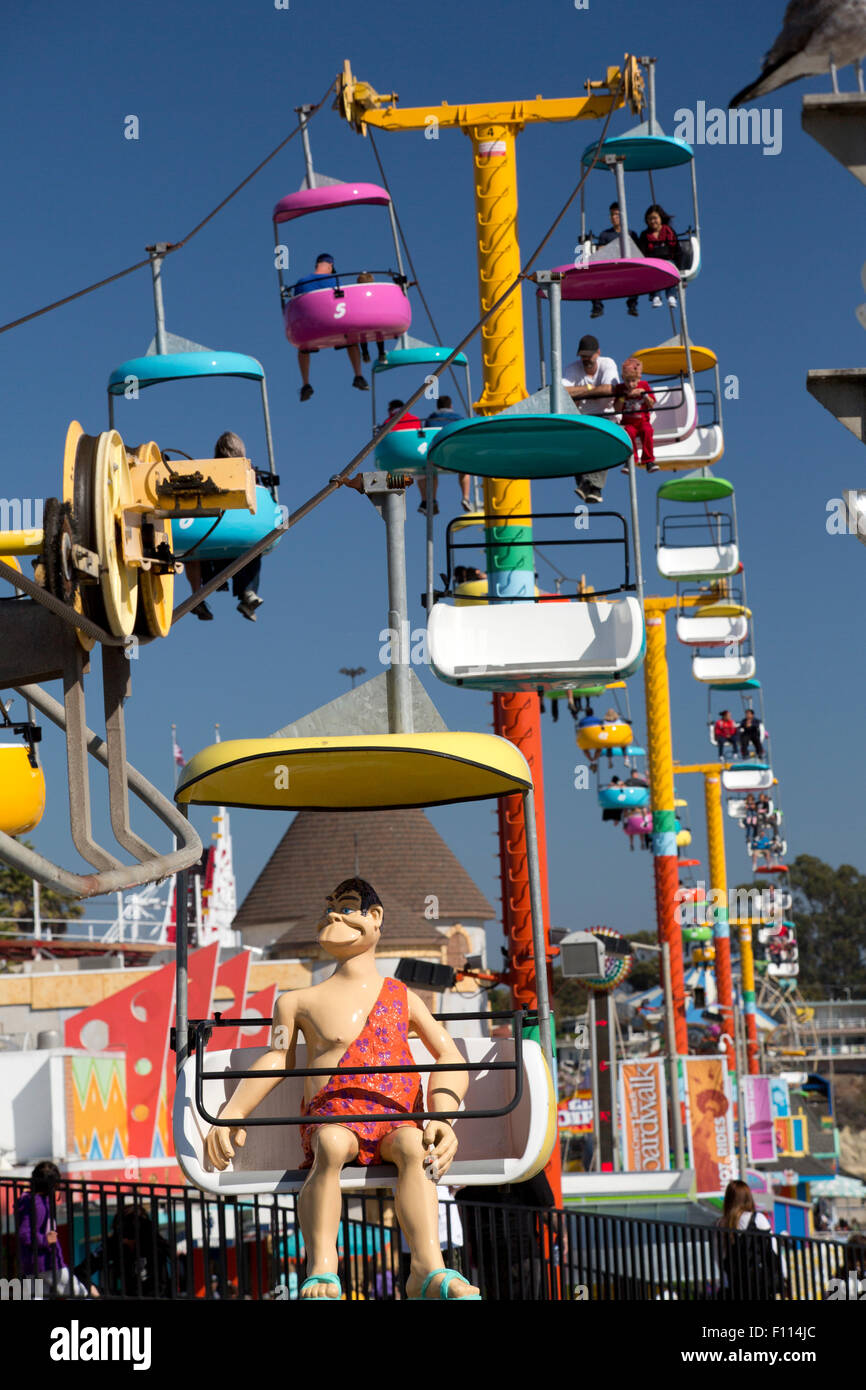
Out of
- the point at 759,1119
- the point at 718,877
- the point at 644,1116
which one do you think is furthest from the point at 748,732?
the point at 644,1116

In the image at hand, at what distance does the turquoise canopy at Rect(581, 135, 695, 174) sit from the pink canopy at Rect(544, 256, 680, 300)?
0.89 metres

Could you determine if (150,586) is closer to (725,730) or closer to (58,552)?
(58,552)

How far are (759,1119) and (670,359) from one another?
15244 millimetres

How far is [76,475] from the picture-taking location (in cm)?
568

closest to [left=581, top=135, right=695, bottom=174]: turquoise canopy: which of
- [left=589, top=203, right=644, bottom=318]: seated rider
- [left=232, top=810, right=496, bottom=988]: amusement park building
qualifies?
[left=589, top=203, right=644, bottom=318]: seated rider

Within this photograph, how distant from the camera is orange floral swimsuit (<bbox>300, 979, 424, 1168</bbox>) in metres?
5.52

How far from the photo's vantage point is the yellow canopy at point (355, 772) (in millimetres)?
5504

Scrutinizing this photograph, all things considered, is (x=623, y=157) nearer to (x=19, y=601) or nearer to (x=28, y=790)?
(x=28, y=790)

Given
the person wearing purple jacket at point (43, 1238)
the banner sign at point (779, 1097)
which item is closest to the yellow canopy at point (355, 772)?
the person wearing purple jacket at point (43, 1238)

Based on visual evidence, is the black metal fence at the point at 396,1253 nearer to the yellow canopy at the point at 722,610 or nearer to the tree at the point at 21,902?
the yellow canopy at the point at 722,610

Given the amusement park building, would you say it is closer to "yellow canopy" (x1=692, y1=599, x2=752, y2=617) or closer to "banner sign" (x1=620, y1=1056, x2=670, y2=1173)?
"yellow canopy" (x1=692, y1=599, x2=752, y2=617)

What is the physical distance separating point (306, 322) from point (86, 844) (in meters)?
7.43

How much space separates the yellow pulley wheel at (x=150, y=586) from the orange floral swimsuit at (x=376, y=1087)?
5.10 feet

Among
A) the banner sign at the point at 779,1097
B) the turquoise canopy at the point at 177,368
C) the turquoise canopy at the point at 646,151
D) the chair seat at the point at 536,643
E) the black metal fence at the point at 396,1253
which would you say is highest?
the turquoise canopy at the point at 646,151
